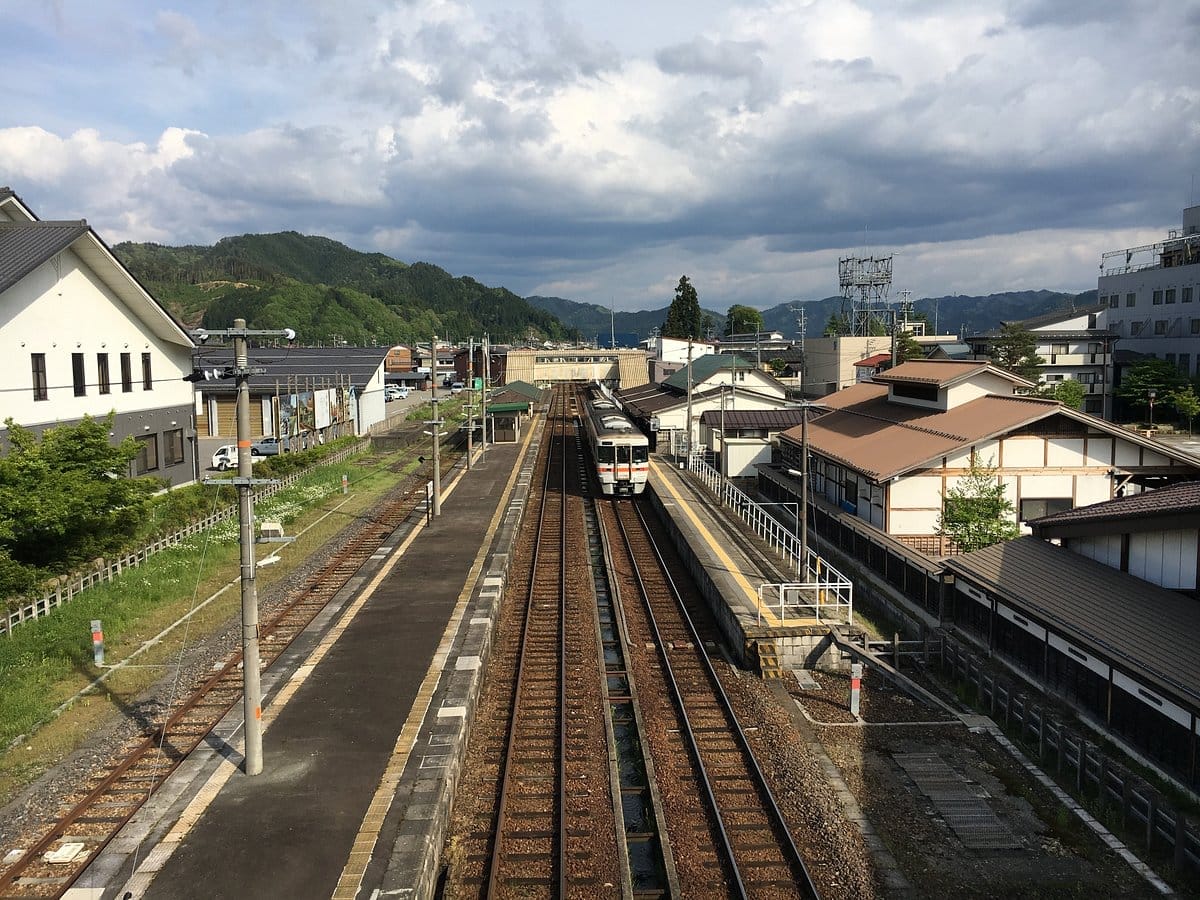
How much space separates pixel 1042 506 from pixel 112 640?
2099 cm

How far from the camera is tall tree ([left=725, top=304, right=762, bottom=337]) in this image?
136 metres

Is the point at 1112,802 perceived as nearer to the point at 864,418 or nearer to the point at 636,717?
the point at 636,717

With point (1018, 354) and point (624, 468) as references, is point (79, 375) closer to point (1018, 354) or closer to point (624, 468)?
point (624, 468)

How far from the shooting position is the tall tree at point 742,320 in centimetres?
13625

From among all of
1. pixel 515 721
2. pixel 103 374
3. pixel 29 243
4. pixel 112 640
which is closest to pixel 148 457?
pixel 103 374

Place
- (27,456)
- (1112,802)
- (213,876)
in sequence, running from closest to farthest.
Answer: (213,876) → (1112,802) → (27,456)

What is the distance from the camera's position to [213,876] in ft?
25.4

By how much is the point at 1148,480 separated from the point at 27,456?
24.1 meters

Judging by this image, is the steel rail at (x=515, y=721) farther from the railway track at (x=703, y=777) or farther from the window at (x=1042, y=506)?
the window at (x=1042, y=506)

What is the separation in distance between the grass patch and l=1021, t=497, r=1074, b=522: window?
58.9ft

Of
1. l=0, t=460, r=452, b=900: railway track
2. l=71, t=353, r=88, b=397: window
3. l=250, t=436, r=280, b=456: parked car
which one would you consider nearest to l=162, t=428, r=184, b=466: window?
l=71, t=353, r=88, b=397: window

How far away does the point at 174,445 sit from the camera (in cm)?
2839

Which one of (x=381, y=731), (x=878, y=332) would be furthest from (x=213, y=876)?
(x=878, y=332)

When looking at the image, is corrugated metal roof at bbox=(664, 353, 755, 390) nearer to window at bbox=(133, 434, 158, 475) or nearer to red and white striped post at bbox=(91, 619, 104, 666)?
window at bbox=(133, 434, 158, 475)
